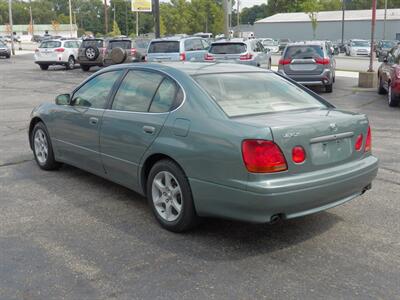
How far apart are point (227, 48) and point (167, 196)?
13.3m

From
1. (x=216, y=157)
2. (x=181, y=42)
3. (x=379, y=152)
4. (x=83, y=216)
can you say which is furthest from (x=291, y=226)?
(x=181, y=42)

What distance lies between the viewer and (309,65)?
51.3ft

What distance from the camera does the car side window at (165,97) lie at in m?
4.67

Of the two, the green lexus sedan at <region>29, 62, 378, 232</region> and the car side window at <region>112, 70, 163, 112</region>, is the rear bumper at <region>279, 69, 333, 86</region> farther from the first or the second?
the car side window at <region>112, 70, 163, 112</region>

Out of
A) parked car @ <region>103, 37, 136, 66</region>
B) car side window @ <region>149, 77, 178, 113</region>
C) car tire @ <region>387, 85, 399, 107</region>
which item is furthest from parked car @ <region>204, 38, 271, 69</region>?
car side window @ <region>149, 77, 178, 113</region>

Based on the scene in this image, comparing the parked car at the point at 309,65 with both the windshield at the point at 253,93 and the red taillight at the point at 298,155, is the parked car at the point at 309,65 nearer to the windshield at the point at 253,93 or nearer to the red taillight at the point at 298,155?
Result: the windshield at the point at 253,93

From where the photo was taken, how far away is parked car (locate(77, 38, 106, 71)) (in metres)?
26.2

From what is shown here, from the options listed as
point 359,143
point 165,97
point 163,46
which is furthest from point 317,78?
point 165,97

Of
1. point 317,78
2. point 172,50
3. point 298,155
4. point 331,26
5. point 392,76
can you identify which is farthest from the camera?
point 331,26

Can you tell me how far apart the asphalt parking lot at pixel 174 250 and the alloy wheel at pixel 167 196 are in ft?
0.55

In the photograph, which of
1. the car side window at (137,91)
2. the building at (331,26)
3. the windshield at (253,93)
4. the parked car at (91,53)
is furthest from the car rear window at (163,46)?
the building at (331,26)

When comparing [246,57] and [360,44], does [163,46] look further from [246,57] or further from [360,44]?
[360,44]

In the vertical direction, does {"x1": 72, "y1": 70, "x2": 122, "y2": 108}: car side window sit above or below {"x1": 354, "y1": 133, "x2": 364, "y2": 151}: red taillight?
above

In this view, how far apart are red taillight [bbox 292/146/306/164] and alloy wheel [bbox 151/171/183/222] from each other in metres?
1.05
